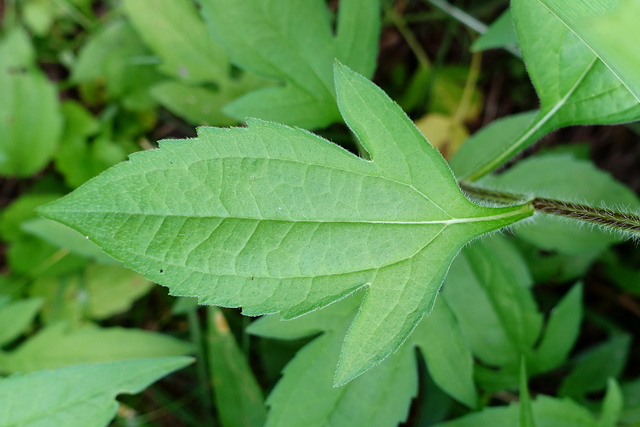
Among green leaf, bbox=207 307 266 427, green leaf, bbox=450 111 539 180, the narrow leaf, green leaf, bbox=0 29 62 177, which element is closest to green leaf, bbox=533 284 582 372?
green leaf, bbox=450 111 539 180

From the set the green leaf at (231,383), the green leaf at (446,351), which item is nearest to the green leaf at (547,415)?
the green leaf at (446,351)

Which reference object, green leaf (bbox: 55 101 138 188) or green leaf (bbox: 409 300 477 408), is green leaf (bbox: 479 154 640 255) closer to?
green leaf (bbox: 409 300 477 408)

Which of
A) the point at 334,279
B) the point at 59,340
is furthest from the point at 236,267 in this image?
the point at 59,340

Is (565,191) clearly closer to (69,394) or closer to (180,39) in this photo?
(180,39)

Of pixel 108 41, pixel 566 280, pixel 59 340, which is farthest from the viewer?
pixel 108 41

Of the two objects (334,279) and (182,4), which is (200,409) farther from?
(182,4)

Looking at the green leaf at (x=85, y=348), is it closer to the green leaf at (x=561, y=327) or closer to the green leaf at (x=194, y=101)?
the green leaf at (x=194, y=101)

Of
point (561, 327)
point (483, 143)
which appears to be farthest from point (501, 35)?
point (561, 327)
